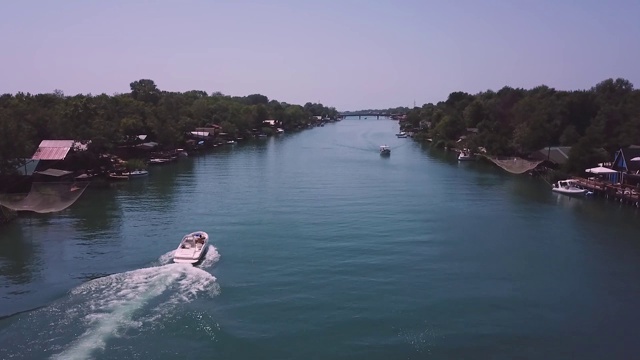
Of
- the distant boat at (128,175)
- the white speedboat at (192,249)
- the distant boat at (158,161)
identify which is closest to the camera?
the white speedboat at (192,249)

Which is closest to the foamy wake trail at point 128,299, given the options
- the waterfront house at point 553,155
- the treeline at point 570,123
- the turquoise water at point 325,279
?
the turquoise water at point 325,279

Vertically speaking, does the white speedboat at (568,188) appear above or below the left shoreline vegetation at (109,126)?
below

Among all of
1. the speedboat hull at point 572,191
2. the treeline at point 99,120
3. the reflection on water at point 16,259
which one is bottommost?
the reflection on water at point 16,259

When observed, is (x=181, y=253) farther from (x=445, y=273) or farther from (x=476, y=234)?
(x=476, y=234)

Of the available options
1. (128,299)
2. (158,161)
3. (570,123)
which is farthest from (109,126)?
(570,123)

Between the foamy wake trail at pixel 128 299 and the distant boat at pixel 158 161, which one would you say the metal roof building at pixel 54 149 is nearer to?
the distant boat at pixel 158 161

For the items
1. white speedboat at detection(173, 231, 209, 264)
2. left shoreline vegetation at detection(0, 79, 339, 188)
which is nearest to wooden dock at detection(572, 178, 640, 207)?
white speedboat at detection(173, 231, 209, 264)

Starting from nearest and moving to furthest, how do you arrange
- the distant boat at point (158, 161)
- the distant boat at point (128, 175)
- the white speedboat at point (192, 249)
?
the white speedboat at point (192, 249) < the distant boat at point (128, 175) < the distant boat at point (158, 161)

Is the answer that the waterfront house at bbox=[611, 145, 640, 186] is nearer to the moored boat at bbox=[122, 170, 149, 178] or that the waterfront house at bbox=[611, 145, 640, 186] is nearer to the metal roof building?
the moored boat at bbox=[122, 170, 149, 178]
